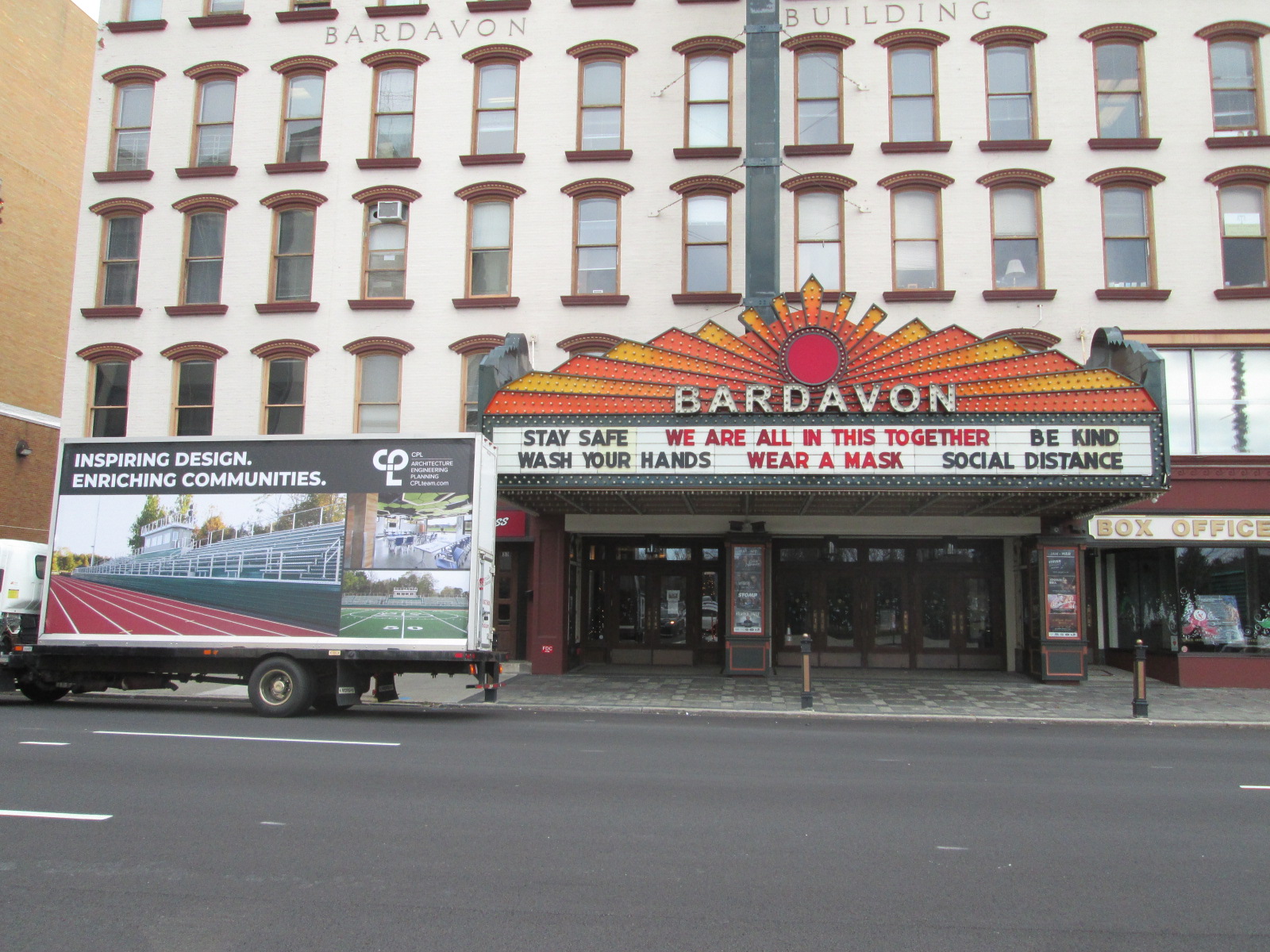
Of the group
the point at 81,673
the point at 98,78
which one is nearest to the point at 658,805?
the point at 81,673

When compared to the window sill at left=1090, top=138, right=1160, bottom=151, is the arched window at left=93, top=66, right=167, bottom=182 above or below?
above

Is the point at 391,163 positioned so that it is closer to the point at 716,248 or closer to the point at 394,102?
the point at 394,102

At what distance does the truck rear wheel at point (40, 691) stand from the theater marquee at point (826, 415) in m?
7.40

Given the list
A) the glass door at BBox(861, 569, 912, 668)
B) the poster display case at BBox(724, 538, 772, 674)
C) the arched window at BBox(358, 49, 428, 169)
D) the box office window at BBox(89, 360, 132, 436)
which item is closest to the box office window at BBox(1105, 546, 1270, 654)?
the glass door at BBox(861, 569, 912, 668)

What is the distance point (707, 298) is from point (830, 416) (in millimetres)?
5678

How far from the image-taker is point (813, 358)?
→ 15445 mm

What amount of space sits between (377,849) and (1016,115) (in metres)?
20.0

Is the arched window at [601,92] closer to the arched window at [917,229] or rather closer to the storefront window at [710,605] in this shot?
the arched window at [917,229]

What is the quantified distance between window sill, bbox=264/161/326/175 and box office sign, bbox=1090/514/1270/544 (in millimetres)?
18152

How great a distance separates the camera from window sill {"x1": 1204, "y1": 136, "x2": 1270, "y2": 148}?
770 inches

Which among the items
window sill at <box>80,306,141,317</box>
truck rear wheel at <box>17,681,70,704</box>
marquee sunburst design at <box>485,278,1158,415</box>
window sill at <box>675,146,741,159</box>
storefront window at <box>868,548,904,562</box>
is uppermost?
window sill at <box>675,146,741,159</box>

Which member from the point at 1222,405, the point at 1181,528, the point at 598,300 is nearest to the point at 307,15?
the point at 598,300

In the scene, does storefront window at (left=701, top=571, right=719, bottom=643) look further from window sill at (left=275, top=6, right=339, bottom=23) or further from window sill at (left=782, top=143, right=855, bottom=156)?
window sill at (left=275, top=6, right=339, bottom=23)

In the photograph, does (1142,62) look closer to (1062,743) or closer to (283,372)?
(1062,743)
